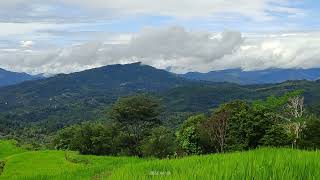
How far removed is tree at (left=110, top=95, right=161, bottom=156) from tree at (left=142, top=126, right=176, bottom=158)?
212 cm

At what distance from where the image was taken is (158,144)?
81000 millimetres

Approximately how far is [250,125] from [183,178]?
224ft


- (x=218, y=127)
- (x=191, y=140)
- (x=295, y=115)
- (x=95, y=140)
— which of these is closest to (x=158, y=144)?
(x=191, y=140)

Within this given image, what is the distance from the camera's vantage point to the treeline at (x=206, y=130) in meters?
68.1

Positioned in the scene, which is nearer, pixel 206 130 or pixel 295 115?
pixel 295 115

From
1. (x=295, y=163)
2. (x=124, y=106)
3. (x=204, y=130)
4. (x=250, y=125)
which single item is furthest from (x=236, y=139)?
(x=295, y=163)

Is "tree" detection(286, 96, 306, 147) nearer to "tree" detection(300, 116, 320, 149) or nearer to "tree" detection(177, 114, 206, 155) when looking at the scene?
"tree" detection(300, 116, 320, 149)

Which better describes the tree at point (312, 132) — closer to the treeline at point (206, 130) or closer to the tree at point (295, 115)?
the treeline at point (206, 130)

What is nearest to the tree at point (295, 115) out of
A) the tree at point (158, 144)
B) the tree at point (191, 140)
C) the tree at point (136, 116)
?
the tree at point (191, 140)

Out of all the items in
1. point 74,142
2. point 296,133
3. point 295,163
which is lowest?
point 74,142

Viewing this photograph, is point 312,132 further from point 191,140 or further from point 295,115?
point 191,140

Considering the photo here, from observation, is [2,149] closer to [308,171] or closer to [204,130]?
[204,130]

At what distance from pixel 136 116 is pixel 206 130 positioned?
14.4 meters

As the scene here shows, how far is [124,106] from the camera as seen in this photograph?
278 feet
